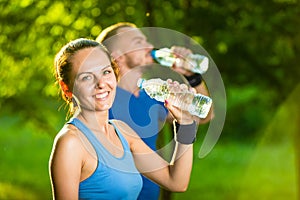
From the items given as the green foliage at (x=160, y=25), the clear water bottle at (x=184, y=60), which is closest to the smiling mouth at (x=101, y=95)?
the clear water bottle at (x=184, y=60)

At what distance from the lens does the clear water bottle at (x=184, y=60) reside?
2967 millimetres

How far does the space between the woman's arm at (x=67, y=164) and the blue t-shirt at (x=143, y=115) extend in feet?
2.56

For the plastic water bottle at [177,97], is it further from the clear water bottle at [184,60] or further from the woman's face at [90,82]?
the clear water bottle at [184,60]

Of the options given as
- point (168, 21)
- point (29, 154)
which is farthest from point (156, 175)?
point (29, 154)

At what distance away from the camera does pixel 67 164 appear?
1.84m

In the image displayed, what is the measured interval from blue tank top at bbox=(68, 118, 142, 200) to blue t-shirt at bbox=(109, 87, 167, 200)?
0.69 m

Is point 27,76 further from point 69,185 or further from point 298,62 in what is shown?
point 69,185

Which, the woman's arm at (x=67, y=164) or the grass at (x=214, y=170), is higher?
the grass at (x=214, y=170)

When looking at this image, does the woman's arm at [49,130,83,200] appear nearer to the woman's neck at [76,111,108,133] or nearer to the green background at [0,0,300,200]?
the woman's neck at [76,111,108,133]

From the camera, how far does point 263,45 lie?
4812 mm

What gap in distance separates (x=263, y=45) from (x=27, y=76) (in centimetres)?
160

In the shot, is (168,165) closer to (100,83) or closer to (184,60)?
(100,83)

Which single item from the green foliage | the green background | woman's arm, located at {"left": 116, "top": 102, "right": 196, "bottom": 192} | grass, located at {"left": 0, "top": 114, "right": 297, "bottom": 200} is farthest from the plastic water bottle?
grass, located at {"left": 0, "top": 114, "right": 297, "bottom": 200}

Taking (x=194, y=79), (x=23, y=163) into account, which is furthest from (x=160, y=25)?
(x=23, y=163)
